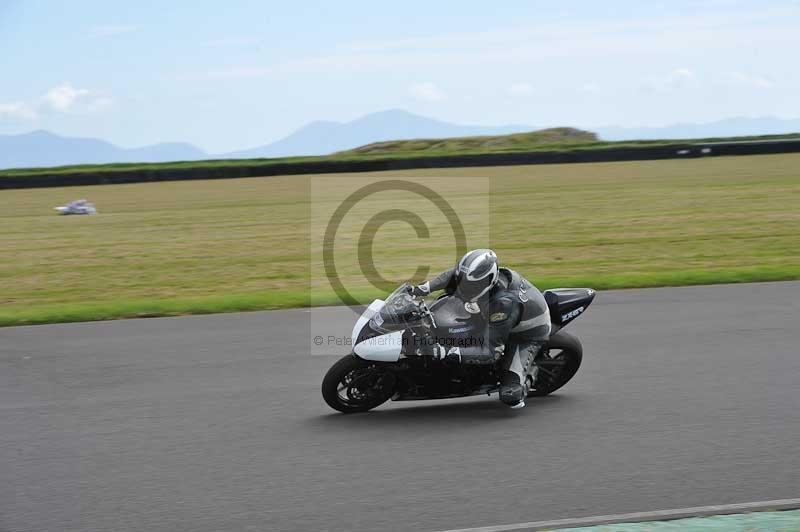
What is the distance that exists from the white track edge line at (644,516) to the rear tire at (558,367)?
8.57ft

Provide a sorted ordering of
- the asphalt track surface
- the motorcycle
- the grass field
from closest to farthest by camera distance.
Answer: the asphalt track surface, the motorcycle, the grass field

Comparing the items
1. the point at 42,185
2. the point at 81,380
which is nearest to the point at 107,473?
the point at 81,380

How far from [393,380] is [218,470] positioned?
1722 millimetres

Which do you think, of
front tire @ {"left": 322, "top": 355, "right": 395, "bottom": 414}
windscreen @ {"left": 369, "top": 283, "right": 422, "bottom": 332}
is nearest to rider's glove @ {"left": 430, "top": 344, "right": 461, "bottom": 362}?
windscreen @ {"left": 369, "top": 283, "right": 422, "bottom": 332}

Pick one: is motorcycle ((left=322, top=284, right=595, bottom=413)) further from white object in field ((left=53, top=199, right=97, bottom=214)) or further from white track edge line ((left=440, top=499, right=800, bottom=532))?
white object in field ((left=53, top=199, right=97, bottom=214))

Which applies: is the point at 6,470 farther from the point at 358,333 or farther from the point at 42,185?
the point at 42,185

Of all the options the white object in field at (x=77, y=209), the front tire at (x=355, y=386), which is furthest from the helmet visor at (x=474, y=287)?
the white object in field at (x=77, y=209)

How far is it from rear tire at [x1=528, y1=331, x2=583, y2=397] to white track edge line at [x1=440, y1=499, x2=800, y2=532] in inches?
103

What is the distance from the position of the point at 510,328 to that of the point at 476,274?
564 millimetres

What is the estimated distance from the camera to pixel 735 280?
43.0 feet

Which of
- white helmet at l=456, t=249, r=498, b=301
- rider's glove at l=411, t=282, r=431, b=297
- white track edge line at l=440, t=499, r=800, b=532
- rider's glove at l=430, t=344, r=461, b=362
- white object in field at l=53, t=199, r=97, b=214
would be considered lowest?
white track edge line at l=440, t=499, r=800, b=532

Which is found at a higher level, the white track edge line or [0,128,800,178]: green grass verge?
[0,128,800,178]: green grass verge

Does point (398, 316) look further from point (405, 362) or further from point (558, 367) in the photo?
point (558, 367)

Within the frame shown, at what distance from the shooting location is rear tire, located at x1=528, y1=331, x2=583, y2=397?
7704 millimetres
